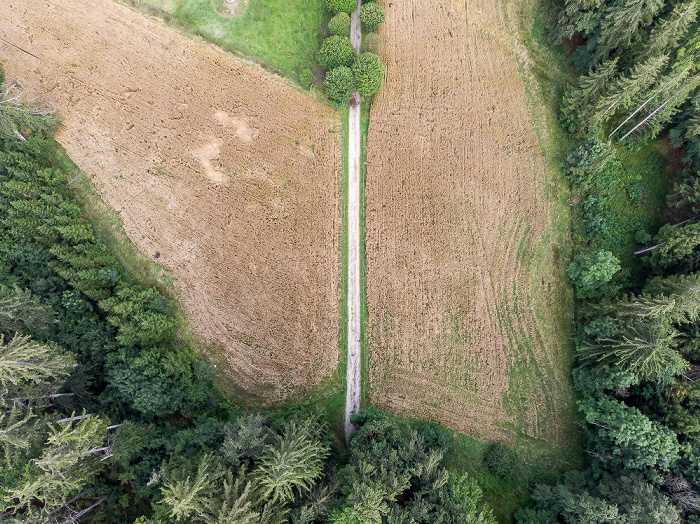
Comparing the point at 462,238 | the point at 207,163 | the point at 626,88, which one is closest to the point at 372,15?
the point at 207,163

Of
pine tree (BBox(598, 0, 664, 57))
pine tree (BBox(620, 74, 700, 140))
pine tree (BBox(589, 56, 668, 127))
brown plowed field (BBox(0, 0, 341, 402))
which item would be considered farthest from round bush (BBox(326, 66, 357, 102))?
pine tree (BBox(620, 74, 700, 140))

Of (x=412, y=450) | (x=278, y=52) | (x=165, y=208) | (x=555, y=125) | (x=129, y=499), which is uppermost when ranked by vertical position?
(x=555, y=125)

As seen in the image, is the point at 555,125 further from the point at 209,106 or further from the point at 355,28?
the point at 209,106

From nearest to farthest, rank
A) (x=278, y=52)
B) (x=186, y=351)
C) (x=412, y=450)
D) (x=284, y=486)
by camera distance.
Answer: (x=284, y=486) < (x=412, y=450) < (x=186, y=351) < (x=278, y=52)

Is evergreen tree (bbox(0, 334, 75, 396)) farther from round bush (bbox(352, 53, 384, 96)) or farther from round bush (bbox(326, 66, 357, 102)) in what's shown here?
round bush (bbox(352, 53, 384, 96))

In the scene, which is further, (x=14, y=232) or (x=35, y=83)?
(x=35, y=83)

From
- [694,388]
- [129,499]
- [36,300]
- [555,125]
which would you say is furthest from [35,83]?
[694,388]

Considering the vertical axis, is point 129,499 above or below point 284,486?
below
